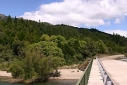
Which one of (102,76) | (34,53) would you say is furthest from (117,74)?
(34,53)

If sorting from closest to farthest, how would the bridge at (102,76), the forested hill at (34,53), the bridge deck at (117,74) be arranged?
the bridge at (102,76) → the bridge deck at (117,74) → the forested hill at (34,53)

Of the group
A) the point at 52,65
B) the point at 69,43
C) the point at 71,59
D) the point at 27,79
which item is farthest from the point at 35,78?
the point at 69,43

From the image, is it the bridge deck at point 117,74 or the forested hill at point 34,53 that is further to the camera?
the forested hill at point 34,53

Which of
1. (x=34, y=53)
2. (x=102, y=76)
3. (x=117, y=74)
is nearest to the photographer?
(x=102, y=76)

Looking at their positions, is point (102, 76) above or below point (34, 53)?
above

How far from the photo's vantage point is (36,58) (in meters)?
58.6

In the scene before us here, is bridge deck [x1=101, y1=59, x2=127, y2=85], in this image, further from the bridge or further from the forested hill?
the forested hill

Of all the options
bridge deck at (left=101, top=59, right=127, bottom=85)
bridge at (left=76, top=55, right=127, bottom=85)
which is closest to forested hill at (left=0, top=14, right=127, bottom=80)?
bridge deck at (left=101, top=59, right=127, bottom=85)

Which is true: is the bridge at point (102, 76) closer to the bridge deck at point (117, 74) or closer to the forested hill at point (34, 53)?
the bridge deck at point (117, 74)

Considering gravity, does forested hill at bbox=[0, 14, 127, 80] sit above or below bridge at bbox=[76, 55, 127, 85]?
below

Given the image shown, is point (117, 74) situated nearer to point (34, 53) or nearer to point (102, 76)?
point (102, 76)

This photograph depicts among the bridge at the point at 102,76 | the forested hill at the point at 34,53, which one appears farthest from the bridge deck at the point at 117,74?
the forested hill at the point at 34,53

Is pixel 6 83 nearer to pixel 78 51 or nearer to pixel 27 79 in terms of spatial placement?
pixel 27 79

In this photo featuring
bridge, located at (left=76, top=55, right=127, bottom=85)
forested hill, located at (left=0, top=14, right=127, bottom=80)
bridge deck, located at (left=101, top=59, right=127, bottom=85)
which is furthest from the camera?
forested hill, located at (left=0, top=14, right=127, bottom=80)
